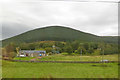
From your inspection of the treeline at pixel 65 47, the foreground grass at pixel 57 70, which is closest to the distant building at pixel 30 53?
the treeline at pixel 65 47

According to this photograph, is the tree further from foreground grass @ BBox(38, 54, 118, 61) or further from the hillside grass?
foreground grass @ BBox(38, 54, 118, 61)

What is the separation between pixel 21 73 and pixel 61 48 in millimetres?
1021

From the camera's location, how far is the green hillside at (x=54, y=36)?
65.6 inches

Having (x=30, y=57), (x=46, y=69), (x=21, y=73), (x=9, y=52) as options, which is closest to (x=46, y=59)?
(x=46, y=69)

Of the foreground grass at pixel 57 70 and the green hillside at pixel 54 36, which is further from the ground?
the green hillside at pixel 54 36

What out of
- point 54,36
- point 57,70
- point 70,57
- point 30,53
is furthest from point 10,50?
point 70,57

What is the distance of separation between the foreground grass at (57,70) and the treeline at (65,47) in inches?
11.5

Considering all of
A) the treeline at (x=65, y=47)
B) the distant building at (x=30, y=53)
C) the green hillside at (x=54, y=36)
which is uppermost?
the green hillside at (x=54, y=36)

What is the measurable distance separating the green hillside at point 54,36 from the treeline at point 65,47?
9 centimetres

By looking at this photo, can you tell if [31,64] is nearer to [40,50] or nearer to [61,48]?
[40,50]

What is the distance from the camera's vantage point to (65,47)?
1.80 m

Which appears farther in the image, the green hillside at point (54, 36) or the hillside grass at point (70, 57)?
the hillside grass at point (70, 57)

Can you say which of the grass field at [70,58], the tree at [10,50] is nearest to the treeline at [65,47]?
the tree at [10,50]

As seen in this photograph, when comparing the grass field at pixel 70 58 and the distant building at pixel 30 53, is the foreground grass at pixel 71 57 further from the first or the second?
the distant building at pixel 30 53
